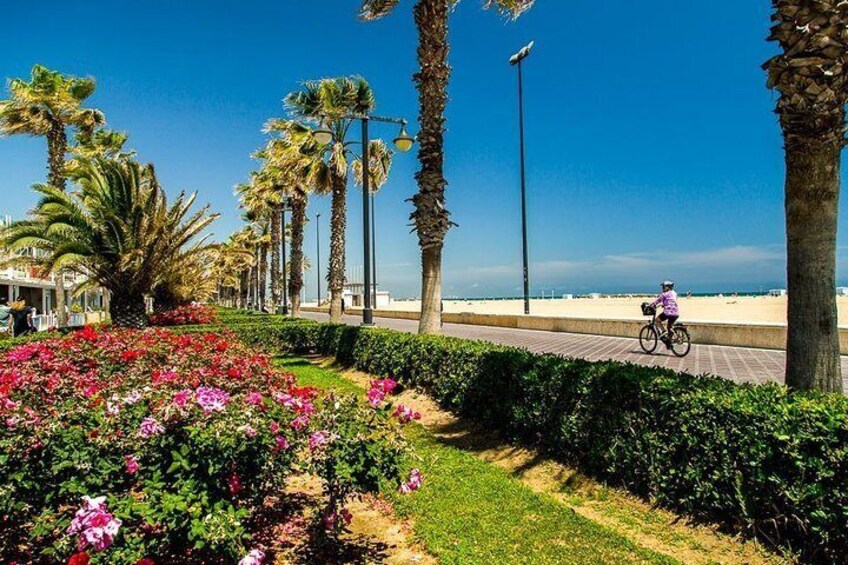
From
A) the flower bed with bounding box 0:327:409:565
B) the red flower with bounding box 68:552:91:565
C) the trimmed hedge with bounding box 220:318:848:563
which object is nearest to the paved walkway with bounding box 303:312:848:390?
the trimmed hedge with bounding box 220:318:848:563

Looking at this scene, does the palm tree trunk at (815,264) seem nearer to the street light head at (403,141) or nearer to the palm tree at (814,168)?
the palm tree at (814,168)

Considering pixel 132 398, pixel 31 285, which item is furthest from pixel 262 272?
pixel 132 398

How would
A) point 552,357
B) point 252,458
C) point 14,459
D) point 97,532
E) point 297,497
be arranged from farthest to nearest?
point 552,357
point 297,497
point 252,458
point 14,459
point 97,532

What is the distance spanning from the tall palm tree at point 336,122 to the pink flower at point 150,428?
1650 cm

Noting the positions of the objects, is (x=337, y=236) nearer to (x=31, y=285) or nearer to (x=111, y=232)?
(x=111, y=232)

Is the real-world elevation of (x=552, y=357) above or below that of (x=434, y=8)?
below

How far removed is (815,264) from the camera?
4410 mm

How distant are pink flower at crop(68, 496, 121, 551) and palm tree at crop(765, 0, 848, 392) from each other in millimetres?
5056

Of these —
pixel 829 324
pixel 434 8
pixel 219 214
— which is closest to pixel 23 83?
pixel 219 214

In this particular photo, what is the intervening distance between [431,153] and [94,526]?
9675 millimetres

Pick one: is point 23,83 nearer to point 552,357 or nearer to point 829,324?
point 552,357

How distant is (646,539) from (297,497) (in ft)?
9.82

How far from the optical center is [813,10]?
4.36m

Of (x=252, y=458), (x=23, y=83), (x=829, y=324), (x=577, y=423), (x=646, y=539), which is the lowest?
(x=646, y=539)
